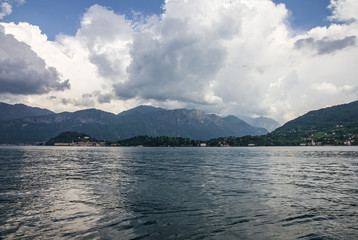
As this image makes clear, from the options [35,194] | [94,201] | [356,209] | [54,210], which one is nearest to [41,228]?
[54,210]

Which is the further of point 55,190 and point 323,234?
point 55,190

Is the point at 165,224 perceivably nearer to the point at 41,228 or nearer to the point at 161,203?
the point at 161,203

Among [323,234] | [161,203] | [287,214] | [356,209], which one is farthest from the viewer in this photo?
[161,203]

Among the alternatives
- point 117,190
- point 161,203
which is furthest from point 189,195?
point 117,190

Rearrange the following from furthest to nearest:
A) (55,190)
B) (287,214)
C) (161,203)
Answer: (55,190) < (161,203) < (287,214)

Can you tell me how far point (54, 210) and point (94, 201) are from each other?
514 cm

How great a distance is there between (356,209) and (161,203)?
2175 cm

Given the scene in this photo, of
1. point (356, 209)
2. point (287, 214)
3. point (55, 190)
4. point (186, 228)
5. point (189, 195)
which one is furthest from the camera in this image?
point (55, 190)

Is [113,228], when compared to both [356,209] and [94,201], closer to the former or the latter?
[94,201]

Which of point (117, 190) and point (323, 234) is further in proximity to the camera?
point (117, 190)

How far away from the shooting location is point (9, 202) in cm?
2912

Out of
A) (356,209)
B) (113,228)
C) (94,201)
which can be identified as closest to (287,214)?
(356,209)

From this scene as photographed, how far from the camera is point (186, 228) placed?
19.9 meters

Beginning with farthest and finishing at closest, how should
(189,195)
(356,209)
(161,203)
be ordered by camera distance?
(189,195) → (161,203) → (356,209)
